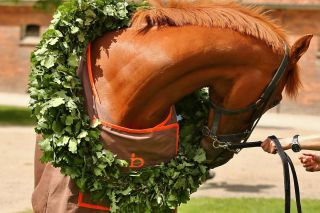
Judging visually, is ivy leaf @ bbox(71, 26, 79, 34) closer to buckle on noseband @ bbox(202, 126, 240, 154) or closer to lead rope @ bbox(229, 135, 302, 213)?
buckle on noseband @ bbox(202, 126, 240, 154)

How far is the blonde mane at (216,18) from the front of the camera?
134 inches

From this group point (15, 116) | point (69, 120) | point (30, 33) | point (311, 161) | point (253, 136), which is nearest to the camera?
point (69, 120)

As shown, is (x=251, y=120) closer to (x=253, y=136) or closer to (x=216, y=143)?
(x=216, y=143)

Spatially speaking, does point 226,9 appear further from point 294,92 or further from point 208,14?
point 294,92

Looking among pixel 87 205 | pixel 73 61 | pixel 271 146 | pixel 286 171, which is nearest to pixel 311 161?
pixel 271 146

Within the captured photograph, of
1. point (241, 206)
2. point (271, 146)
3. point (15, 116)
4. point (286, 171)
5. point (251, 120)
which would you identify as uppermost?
point (251, 120)

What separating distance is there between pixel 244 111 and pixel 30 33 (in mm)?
24705

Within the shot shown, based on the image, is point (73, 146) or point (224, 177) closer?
point (73, 146)

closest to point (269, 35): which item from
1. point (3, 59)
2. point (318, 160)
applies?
point (318, 160)

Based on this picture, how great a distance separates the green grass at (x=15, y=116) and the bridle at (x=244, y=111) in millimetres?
13307

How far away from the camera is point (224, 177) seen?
9539 mm

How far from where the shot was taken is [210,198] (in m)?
7.74

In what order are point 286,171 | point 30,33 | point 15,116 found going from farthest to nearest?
point 30,33 < point 15,116 < point 286,171

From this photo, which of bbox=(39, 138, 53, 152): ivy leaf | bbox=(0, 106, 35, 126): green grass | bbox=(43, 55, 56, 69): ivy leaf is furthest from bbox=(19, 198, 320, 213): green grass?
bbox=(0, 106, 35, 126): green grass
